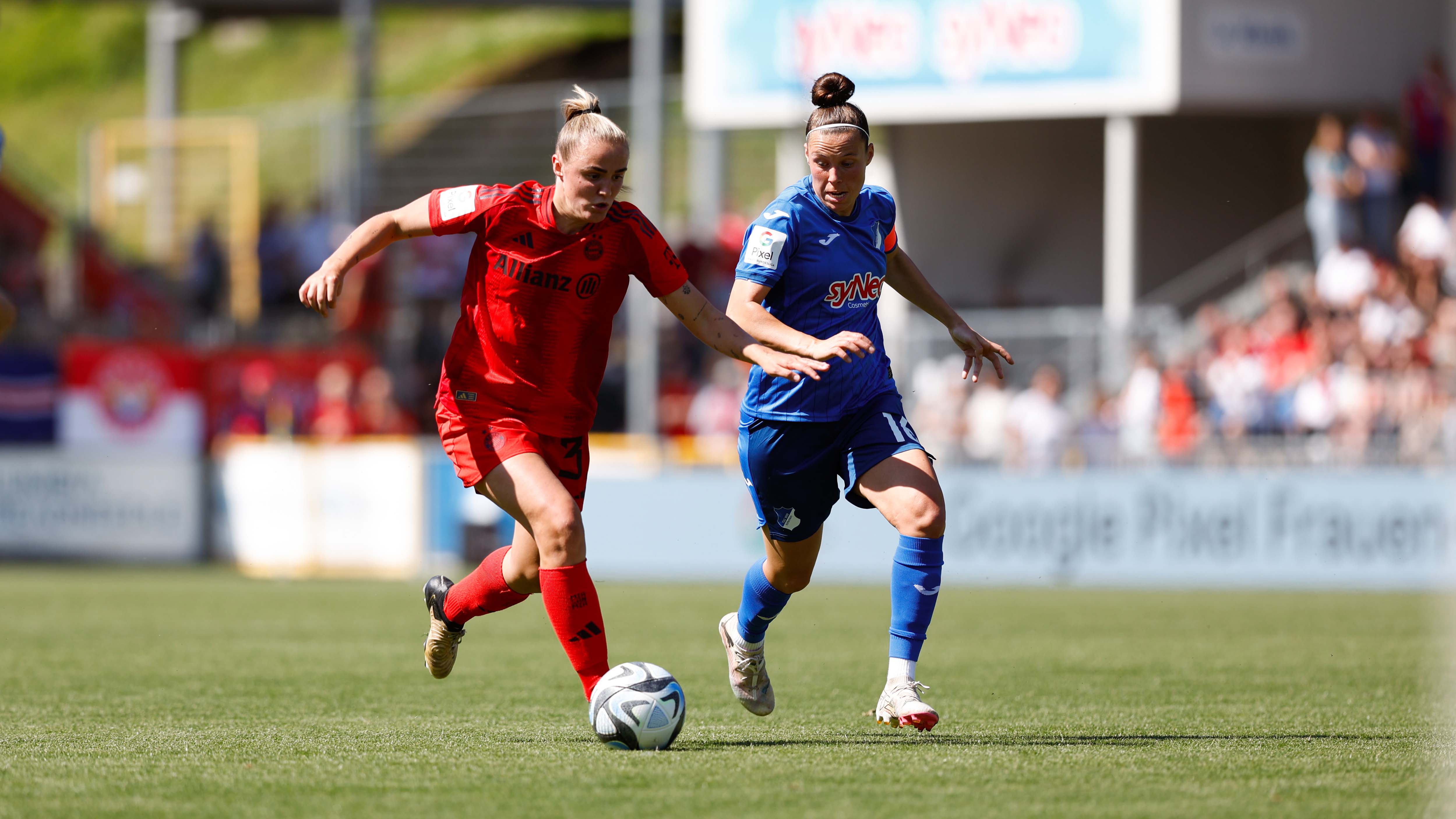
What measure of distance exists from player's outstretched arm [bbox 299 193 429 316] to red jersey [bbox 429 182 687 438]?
0.06m

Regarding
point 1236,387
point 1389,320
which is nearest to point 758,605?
point 1236,387

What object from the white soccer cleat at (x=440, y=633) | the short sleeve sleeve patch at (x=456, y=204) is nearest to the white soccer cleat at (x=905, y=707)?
the white soccer cleat at (x=440, y=633)

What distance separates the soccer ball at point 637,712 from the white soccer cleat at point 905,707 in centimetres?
76

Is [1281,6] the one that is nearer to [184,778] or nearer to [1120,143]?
[1120,143]

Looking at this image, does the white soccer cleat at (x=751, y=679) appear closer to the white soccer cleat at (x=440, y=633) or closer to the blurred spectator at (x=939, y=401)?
the white soccer cleat at (x=440, y=633)

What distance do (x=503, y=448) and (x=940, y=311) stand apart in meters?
1.77

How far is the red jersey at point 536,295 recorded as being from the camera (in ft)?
21.4

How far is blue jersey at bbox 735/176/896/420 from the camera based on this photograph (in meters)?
6.73

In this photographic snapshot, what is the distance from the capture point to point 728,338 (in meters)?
6.38

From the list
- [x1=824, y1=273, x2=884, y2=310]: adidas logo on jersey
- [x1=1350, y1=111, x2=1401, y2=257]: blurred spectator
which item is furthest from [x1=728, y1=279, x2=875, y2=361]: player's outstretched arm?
[x1=1350, y1=111, x2=1401, y2=257]: blurred spectator

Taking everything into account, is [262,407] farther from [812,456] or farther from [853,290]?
[853,290]

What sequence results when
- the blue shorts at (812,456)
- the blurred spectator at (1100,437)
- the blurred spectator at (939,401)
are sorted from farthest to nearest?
the blurred spectator at (939,401) < the blurred spectator at (1100,437) < the blue shorts at (812,456)

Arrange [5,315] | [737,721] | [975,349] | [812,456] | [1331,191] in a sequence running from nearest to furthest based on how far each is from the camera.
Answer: [5,315], [812,456], [975,349], [737,721], [1331,191]

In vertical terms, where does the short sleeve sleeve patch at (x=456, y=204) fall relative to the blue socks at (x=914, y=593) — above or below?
above
